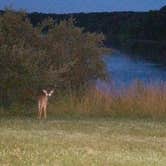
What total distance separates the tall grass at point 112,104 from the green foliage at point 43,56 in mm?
546

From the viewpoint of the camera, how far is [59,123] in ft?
48.5

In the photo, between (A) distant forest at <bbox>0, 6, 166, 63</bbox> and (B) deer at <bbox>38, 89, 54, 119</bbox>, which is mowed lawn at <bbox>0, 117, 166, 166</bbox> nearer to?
(B) deer at <bbox>38, 89, 54, 119</bbox>

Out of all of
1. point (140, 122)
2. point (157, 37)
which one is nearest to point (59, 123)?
point (140, 122)

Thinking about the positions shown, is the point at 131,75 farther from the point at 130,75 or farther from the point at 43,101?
the point at 43,101

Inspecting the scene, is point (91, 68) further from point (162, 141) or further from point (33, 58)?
point (162, 141)

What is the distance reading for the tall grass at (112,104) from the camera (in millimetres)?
18109

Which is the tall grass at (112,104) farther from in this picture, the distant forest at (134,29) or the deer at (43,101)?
the distant forest at (134,29)

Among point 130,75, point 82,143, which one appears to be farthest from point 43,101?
point 130,75

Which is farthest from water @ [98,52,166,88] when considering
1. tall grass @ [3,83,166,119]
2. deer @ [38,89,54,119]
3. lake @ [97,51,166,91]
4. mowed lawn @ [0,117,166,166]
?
mowed lawn @ [0,117,166,166]

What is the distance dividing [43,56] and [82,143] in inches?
300

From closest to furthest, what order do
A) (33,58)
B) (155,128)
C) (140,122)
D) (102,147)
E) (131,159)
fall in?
1. (131,159)
2. (102,147)
3. (155,128)
4. (140,122)
5. (33,58)

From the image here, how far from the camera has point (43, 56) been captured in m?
18.4

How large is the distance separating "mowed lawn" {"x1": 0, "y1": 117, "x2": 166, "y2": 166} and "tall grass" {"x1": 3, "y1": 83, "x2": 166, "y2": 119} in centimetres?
255

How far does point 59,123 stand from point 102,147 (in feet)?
13.7
